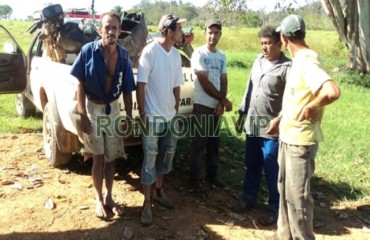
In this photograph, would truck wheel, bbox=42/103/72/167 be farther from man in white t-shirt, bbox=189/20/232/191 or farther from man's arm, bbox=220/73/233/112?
man's arm, bbox=220/73/233/112

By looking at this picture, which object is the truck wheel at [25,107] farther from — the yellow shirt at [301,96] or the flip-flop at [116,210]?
the yellow shirt at [301,96]

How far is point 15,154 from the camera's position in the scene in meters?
Answer: 5.64

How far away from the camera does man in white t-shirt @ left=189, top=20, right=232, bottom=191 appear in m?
4.55

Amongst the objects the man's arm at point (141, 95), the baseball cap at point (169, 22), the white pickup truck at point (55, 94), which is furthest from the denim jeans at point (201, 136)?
the baseball cap at point (169, 22)

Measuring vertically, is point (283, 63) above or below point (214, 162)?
above

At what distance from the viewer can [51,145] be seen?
5090 mm

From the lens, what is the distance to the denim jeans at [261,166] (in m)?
4.10

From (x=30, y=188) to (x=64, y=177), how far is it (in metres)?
0.47

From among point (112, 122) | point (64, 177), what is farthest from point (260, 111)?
point (64, 177)

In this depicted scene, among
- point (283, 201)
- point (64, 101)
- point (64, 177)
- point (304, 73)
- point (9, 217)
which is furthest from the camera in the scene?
point (64, 177)

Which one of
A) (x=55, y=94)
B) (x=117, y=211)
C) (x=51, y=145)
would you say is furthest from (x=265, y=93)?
(x=51, y=145)

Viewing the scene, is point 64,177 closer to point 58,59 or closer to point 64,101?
point 64,101

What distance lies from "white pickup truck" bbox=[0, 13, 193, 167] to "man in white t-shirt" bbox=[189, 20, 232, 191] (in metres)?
0.44

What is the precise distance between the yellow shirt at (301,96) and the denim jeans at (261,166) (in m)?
0.67
